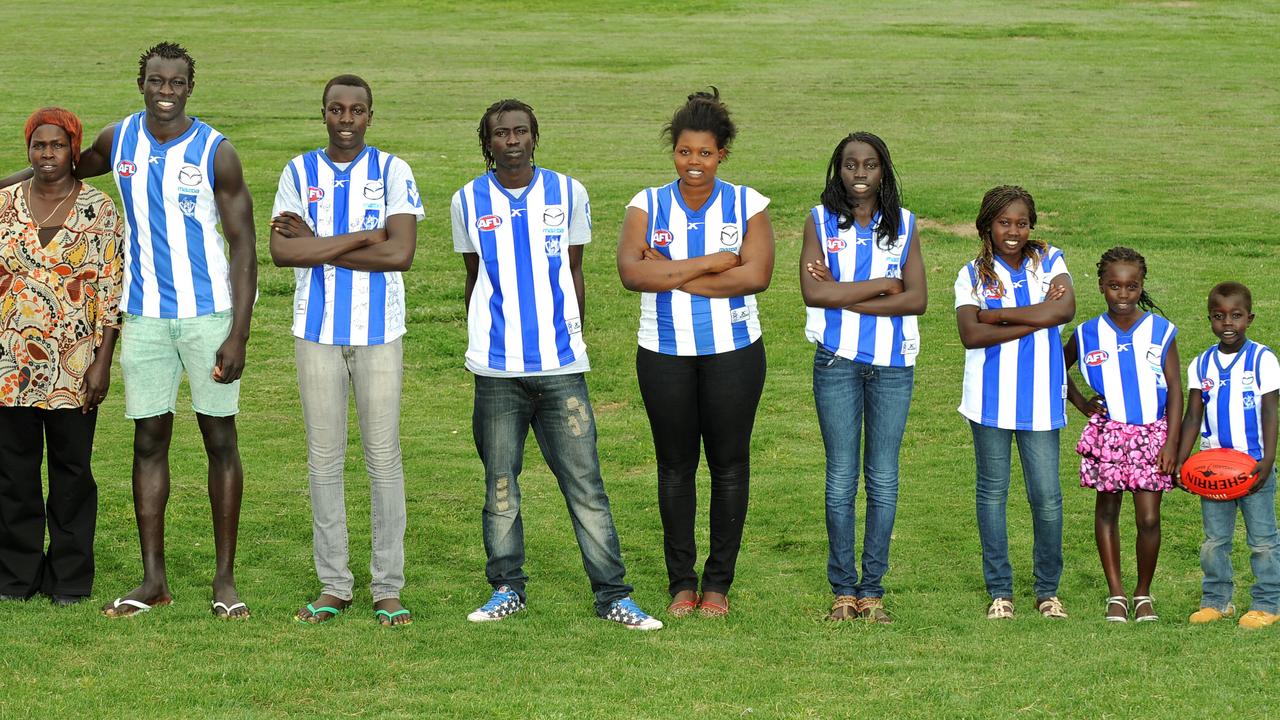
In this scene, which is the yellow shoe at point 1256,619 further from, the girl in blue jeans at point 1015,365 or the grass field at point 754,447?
the girl in blue jeans at point 1015,365

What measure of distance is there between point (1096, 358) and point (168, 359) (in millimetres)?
4304

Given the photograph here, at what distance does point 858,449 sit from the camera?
7.05m

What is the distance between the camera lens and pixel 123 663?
6.16 metres

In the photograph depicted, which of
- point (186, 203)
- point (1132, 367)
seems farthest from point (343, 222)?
point (1132, 367)

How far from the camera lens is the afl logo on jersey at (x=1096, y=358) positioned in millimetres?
7117

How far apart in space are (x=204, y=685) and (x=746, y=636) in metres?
2.33

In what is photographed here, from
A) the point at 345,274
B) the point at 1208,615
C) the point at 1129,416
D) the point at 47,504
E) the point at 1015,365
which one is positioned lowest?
the point at 1208,615

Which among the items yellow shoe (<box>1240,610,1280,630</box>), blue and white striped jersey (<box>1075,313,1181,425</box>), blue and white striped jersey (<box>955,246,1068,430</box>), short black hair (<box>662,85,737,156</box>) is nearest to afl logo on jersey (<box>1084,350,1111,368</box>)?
blue and white striped jersey (<box>1075,313,1181,425</box>)

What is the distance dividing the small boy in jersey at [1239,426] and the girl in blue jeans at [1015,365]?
643mm

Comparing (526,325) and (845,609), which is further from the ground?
(526,325)

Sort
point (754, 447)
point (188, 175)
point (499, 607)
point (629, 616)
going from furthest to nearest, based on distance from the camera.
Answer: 1. point (754, 447)
2. point (499, 607)
3. point (629, 616)
4. point (188, 175)

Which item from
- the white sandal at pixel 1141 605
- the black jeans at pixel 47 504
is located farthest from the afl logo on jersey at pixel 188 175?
the white sandal at pixel 1141 605

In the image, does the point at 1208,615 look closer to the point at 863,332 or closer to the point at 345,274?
the point at 863,332

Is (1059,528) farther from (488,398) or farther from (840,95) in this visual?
(840,95)
